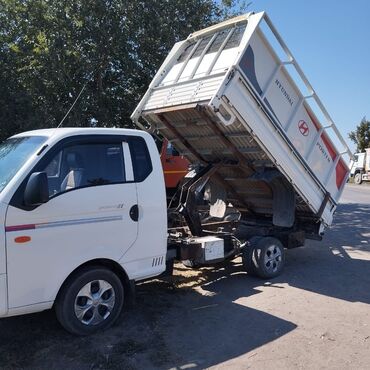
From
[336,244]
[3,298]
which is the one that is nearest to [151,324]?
[3,298]

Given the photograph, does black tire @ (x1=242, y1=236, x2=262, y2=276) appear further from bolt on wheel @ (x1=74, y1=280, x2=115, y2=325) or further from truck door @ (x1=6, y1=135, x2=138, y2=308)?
bolt on wheel @ (x1=74, y1=280, x2=115, y2=325)

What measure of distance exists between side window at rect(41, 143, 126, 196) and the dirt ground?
64.3 inches

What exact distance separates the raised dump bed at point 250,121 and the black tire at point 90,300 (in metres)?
2.56

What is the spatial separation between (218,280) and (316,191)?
2.21m

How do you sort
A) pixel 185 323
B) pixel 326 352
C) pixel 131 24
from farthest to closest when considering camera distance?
1. pixel 131 24
2. pixel 185 323
3. pixel 326 352

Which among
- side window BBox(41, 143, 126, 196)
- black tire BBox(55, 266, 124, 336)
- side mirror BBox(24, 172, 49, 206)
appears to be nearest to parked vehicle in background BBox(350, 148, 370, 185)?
side window BBox(41, 143, 126, 196)

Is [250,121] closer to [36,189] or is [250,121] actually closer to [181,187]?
[181,187]

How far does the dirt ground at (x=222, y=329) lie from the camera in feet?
14.6

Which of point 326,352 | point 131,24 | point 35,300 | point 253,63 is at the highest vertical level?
point 131,24

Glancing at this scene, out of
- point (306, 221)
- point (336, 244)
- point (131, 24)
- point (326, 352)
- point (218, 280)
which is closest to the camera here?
point (326, 352)

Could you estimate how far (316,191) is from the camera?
765 cm

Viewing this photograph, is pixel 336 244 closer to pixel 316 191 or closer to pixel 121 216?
pixel 316 191

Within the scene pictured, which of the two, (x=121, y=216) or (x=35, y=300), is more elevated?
(x=121, y=216)

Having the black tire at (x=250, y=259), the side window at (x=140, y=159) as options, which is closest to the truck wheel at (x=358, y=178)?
the black tire at (x=250, y=259)
